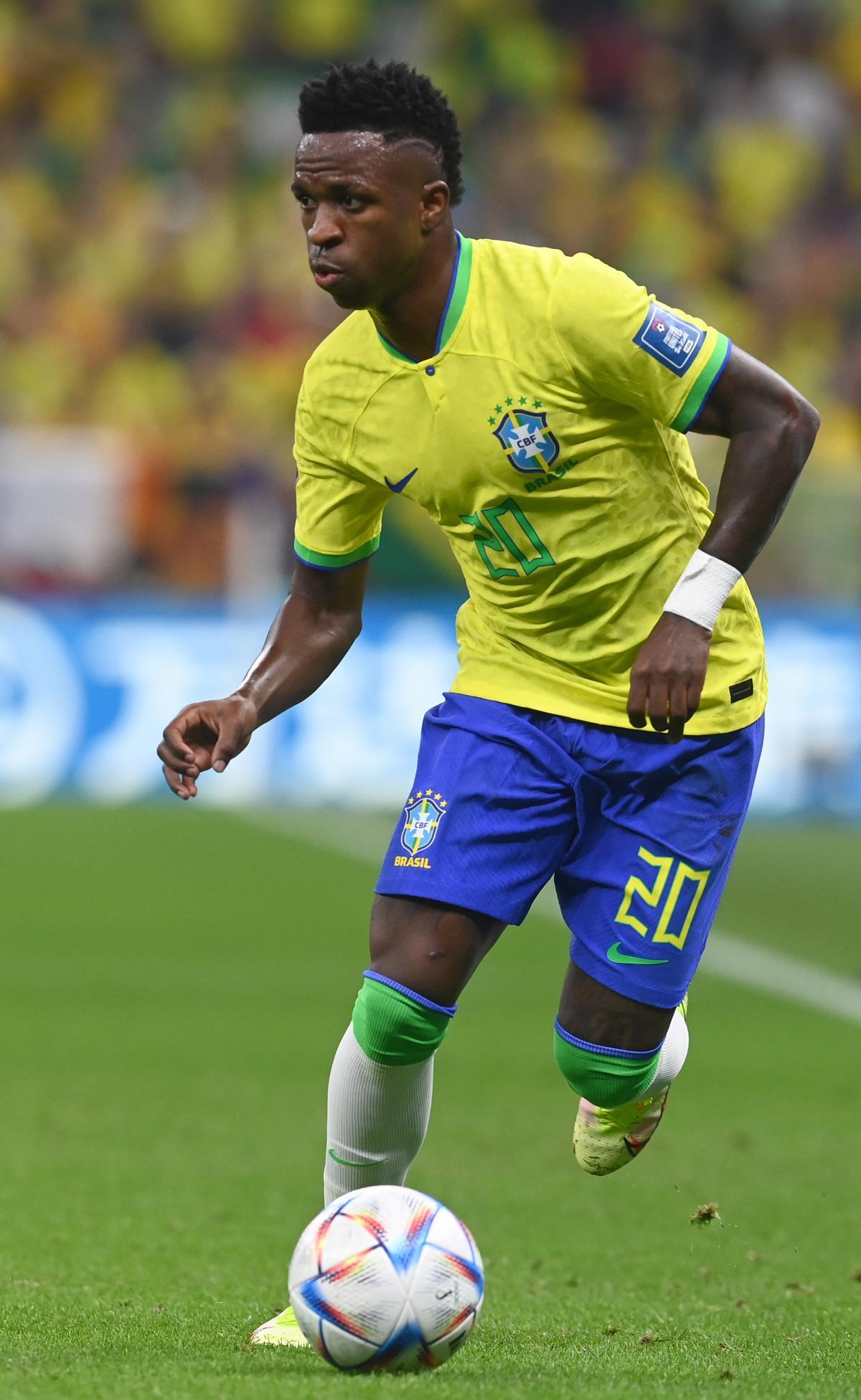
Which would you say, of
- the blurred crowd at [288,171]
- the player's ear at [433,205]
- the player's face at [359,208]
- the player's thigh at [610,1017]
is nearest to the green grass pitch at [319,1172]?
the player's thigh at [610,1017]

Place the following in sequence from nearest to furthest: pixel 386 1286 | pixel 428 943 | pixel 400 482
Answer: pixel 386 1286
pixel 428 943
pixel 400 482

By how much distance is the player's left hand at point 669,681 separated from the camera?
390 centimetres

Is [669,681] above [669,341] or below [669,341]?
below

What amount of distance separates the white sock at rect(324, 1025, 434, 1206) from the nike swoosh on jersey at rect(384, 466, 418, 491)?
3.41 ft

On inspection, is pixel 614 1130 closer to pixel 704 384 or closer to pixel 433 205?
pixel 704 384

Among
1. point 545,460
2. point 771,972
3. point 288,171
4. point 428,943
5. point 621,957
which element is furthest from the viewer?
point 288,171

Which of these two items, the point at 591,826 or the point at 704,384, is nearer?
the point at 704,384

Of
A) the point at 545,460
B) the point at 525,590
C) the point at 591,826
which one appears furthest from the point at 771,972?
the point at 545,460

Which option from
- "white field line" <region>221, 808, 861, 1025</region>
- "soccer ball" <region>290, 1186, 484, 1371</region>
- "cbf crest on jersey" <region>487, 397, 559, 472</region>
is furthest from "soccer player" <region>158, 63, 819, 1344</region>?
"white field line" <region>221, 808, 861, 1025</region>

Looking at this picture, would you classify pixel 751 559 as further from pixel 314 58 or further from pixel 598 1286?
pixel 314 58

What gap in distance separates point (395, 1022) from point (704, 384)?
1.28m

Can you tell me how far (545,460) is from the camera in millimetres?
4102

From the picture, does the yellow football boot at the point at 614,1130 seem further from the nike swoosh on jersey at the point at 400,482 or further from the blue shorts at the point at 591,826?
the nike swoosh on jersey at the point at 400,482

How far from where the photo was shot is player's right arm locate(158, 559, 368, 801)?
13.7 feet
